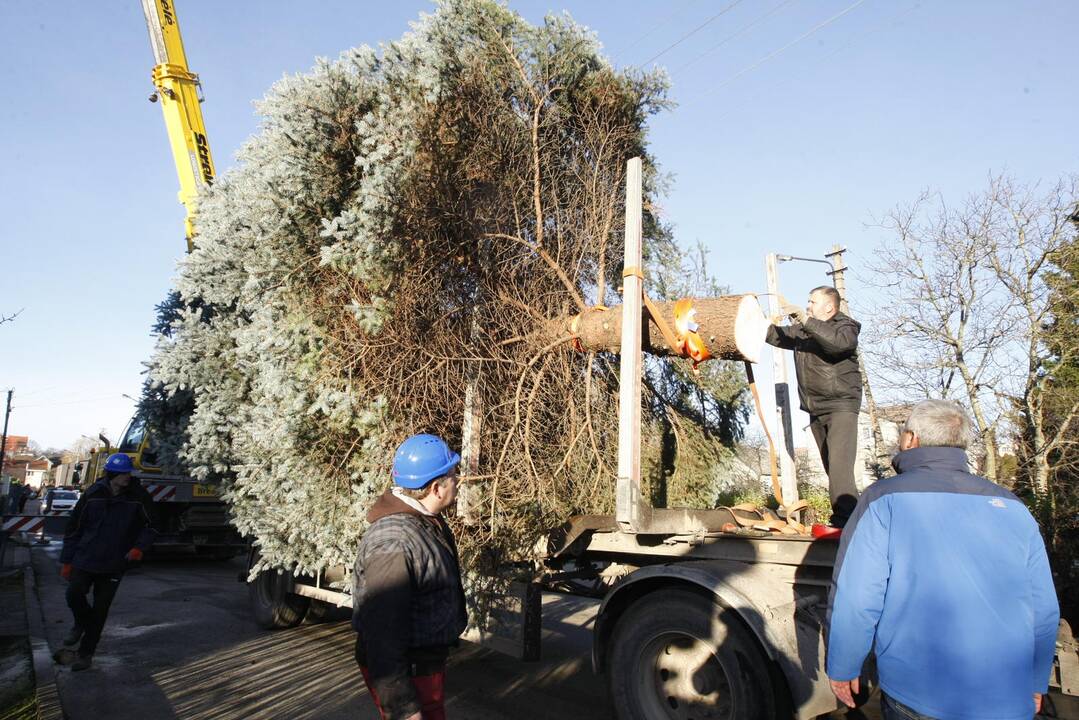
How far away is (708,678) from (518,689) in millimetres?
2333

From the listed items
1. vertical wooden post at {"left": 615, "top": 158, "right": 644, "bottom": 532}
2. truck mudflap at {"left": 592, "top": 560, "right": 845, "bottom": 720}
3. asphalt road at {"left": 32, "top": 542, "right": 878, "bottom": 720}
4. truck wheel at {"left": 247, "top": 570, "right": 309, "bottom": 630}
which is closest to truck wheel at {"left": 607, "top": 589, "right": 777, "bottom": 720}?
truck mudflap at {"left": 592, "top": 560, "right": 845, "bottom": 720}

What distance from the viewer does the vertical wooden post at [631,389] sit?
4.20m

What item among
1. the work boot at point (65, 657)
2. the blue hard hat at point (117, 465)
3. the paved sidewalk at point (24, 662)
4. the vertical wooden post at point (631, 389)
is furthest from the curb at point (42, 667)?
the vertical wooden post at point (631, 389)

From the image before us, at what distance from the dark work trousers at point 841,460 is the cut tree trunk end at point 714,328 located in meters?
0.73

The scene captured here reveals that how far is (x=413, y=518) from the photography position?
104 inches

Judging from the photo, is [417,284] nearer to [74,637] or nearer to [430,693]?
[430,693]

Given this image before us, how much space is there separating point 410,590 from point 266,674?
431 cm

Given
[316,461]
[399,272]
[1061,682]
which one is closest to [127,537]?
[316,461]

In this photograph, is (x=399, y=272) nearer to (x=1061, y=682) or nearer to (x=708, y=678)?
(x=708, y=678)

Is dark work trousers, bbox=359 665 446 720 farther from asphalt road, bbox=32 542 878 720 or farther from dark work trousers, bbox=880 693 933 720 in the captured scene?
asphalt road, bbox=32 542 878 720

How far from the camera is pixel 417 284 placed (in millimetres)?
5074

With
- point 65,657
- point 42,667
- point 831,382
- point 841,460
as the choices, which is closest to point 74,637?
point 65,657

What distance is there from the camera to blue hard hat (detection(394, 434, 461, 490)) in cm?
275

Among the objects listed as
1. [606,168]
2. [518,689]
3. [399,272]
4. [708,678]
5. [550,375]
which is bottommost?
[518,689]
